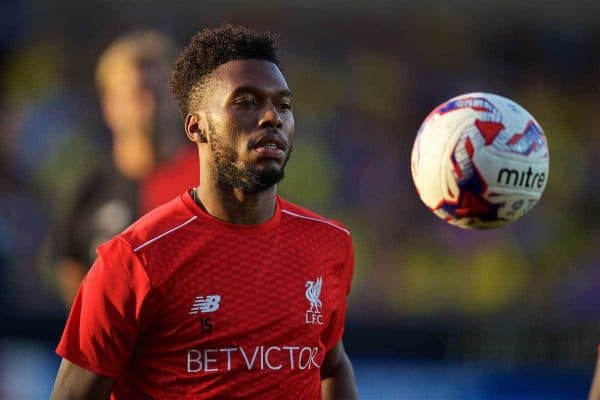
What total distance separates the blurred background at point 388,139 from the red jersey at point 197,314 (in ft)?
21.2

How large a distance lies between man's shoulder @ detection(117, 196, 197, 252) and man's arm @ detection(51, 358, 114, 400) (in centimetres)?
44

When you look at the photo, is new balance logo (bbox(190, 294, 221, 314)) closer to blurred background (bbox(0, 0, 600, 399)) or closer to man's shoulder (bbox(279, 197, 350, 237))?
man's shoulder (bbox(279, 197, 350, 237))

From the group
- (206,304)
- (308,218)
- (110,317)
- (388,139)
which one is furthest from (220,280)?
(388,139)

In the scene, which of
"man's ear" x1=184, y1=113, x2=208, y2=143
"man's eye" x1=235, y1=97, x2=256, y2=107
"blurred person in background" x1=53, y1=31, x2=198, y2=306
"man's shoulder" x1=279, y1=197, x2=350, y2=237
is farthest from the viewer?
"blurred person in background" x1=53, y1=31, x2=198, y2=306

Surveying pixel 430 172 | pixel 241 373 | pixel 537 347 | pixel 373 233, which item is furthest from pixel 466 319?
pixel 241 373

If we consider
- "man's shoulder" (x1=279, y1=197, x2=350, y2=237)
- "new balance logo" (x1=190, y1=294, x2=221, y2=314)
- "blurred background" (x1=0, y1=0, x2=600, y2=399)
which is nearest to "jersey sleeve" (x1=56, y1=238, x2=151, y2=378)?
"new balance logo" (x1=190, y1=294, x2=221, y2=314)

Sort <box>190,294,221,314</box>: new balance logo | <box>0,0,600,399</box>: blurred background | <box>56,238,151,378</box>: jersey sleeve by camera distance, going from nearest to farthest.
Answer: <box>56,238,151,378</box>: jersey sleeve → <box>190,294,221,314</box>: new balance logo → <box>0,0,600,399</box>: blurred background

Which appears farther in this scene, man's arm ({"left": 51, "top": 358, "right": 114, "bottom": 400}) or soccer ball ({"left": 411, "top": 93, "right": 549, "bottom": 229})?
soccer ball ({"left": 411, "top": 93, "right": 549, "bottom": 229})

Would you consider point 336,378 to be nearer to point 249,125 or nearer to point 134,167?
point 249,125

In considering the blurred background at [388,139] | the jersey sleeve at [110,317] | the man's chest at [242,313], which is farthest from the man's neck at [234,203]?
the blurred background at [388,139]

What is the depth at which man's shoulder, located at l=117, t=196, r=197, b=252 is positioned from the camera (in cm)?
346

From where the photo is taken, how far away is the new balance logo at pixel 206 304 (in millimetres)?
3436

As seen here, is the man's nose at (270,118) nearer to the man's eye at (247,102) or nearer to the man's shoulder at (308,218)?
the man's eye at (247,102)

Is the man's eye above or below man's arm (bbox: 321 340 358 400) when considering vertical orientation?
above
